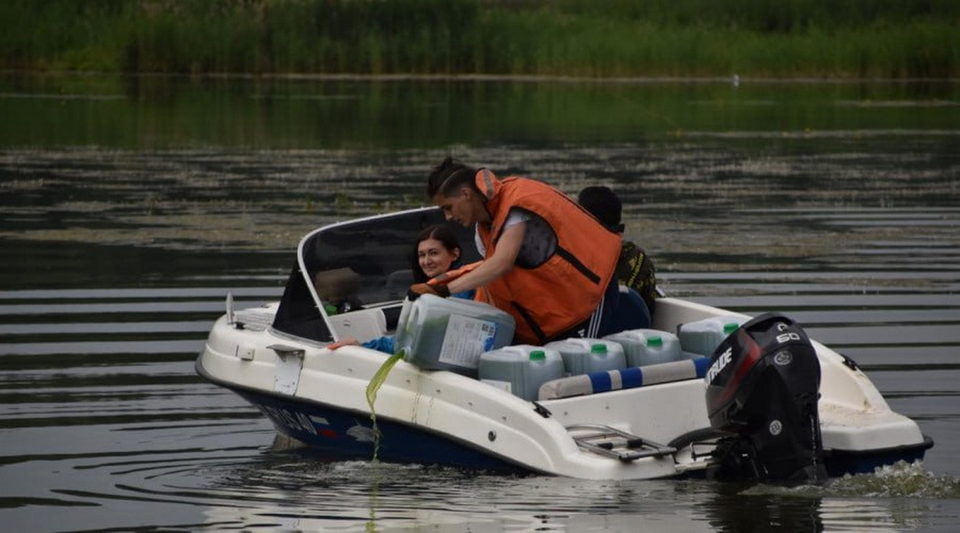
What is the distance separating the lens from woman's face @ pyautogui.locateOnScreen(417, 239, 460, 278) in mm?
9219

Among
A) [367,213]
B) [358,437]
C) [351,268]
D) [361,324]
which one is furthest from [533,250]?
[367,213]

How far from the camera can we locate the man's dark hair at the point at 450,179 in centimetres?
867

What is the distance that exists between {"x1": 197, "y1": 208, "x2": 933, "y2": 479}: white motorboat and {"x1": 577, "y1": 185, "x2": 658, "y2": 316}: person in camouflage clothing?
24cm

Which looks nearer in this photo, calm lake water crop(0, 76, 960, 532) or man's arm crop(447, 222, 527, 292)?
calm lake water crop(0, 76, 960, 532)

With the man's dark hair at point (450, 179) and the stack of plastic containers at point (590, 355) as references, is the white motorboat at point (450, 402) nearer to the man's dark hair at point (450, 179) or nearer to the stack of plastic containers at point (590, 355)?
→ the stack of plastic containers at point (590, 355)

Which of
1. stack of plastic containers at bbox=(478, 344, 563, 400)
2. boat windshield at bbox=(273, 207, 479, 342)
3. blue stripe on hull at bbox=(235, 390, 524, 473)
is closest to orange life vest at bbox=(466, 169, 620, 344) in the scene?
stack of plastic containers at bbox=(478, 344, 563, 400)

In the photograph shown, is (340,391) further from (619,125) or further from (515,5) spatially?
(515,5)

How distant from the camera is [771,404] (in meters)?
7.64

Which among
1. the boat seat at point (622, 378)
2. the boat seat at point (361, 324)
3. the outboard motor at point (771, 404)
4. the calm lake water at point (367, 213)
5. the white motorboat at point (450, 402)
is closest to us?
the outboard motor at point (771, 404)

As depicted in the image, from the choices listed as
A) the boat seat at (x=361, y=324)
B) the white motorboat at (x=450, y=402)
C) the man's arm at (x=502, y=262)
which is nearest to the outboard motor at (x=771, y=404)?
the white motorboat at (x=450, y=402)

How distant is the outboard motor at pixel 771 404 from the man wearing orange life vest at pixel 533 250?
3.59 ft

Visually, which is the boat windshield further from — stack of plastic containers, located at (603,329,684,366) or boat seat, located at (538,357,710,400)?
boat seat, located at (538,357,710,400)

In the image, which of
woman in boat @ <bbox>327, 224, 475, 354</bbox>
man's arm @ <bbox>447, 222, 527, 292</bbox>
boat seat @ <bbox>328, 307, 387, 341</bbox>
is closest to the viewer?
man's arm @ <bbox>447, 222, 527, 292</bbox>

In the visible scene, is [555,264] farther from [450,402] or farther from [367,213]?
[367,213]
